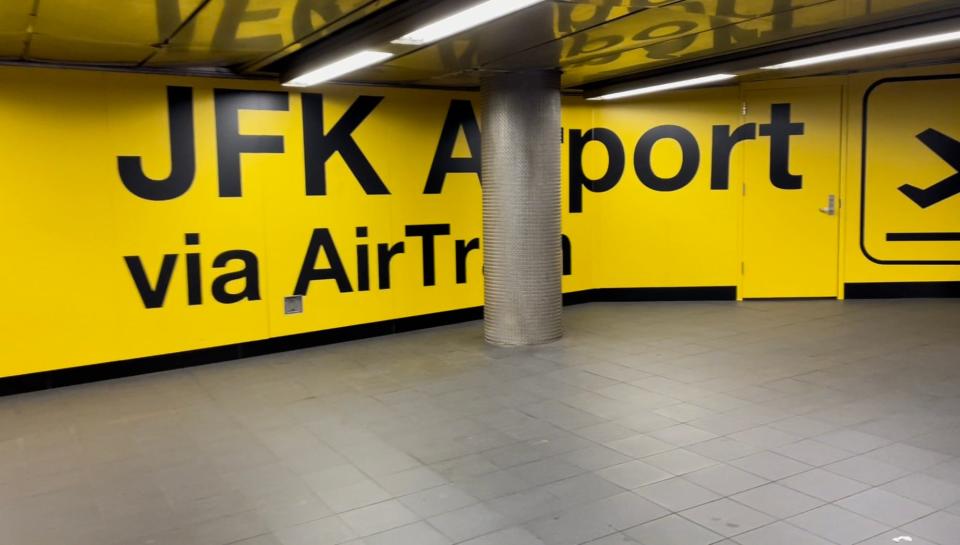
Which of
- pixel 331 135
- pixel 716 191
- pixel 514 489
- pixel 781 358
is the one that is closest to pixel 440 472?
pixel 514 489

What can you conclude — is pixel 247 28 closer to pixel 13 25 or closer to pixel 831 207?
pixel 13 25

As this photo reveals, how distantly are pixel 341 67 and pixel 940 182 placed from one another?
23.9 feet

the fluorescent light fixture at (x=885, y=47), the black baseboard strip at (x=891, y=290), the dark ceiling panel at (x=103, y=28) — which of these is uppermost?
the dark ceiling panel at (x=103, y=28)

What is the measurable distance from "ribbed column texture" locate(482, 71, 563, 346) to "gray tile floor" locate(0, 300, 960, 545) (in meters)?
0.40

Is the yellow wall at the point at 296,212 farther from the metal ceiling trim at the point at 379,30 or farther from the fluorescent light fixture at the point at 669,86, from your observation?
the metal ceiling trim at the point at 379,30

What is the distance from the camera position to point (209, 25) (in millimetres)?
4824

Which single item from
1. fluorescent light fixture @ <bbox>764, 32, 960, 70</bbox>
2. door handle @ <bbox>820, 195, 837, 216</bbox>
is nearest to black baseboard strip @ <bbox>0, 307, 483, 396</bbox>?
fluorescent light fixture @ <bbox>764, 32, 960, 70</bbox>

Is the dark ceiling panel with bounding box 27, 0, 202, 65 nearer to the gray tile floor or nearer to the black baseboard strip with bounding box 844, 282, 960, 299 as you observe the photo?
the gray tile floor

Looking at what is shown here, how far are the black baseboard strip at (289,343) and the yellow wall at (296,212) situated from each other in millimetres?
75

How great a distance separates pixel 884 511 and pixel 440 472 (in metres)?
2.21

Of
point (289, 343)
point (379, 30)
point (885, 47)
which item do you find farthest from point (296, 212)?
point (885, 47)

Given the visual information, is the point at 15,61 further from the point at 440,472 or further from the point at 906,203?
the point at 906,203

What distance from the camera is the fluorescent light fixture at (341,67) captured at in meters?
5.54

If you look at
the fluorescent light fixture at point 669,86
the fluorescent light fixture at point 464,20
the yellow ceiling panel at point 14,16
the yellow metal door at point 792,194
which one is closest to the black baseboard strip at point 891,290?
the yellow metal door at point 792,194
